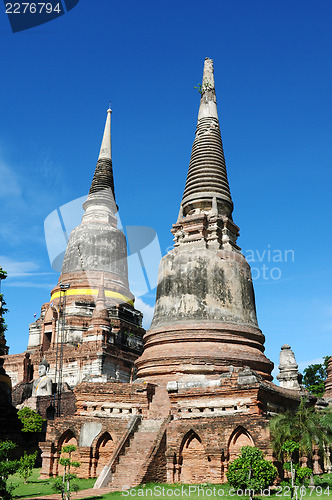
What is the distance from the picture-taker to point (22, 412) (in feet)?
88.9

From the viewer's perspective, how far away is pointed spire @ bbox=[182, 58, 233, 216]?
23875mm

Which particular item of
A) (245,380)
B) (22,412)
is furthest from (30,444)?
(245,380)

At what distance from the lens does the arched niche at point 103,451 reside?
16656 mm

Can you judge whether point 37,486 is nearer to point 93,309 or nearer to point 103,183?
point 93,309

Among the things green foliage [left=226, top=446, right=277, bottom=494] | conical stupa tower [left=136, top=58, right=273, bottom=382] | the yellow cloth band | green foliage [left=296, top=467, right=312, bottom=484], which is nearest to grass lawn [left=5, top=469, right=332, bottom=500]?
green foliage [left=296, top=467, right=312, bottom=484]

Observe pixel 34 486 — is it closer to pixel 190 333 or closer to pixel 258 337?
pixel 190 333

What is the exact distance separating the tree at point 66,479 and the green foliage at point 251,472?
3.99m

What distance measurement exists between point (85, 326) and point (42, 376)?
5416mm

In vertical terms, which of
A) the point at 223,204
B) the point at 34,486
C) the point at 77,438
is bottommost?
the point at 34,486

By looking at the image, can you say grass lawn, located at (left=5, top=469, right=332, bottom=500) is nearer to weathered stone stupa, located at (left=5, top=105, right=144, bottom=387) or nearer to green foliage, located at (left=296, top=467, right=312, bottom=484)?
green foliage, located at (left=296, top=467, right=312, bottom=484)

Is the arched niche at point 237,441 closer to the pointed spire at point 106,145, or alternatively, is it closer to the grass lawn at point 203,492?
the grass lawn at point 203,492

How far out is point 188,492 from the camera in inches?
554

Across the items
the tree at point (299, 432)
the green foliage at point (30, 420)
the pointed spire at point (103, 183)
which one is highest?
the pointed spire at point (103, 183)

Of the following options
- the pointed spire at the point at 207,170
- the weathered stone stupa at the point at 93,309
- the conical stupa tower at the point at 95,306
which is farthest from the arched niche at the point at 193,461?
the conical stupa tower at the point at 95,306
